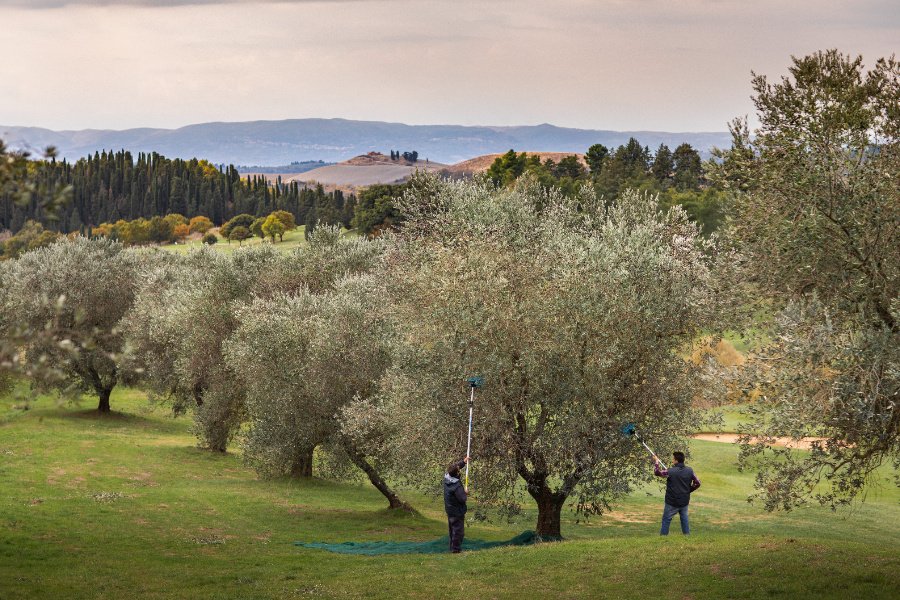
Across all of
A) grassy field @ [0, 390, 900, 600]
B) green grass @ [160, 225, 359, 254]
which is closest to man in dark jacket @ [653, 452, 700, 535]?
grassy field @ [0, 390, 900, 600]

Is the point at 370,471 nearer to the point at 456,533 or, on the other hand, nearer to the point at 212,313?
the point at 456,533

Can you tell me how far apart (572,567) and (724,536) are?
494cm

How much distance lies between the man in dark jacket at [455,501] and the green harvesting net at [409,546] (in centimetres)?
115

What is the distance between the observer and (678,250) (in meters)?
27.7

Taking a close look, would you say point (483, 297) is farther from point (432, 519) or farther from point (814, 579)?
point (432, 519)

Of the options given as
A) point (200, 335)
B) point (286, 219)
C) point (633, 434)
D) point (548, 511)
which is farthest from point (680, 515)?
point (286, 219)

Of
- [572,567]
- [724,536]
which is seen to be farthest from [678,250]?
[572,567]

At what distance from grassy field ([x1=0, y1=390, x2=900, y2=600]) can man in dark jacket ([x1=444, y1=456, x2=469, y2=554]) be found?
659 millimetres

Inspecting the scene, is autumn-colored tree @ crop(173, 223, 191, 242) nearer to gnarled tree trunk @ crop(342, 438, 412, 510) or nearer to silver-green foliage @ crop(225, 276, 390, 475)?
silver-green foliage @ crop(225, 276, 390, 475)

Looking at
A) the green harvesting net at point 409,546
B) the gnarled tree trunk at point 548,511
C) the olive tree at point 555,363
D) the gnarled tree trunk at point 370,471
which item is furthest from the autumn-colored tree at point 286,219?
the gnarled tree trunk at point 548,511

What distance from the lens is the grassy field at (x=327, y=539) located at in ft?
62.4

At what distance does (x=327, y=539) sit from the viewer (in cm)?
2791

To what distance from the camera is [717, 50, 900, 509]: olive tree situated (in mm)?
16078

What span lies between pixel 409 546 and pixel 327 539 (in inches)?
143
